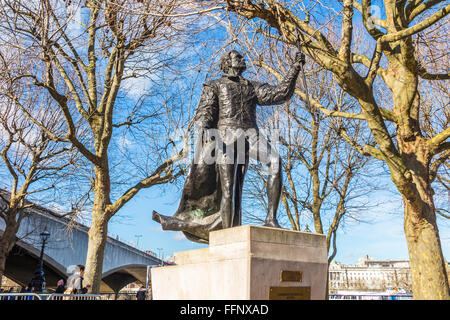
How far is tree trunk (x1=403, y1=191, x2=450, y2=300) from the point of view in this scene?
24.2 ft

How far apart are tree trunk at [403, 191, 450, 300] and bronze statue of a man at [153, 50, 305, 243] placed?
13.2 ft

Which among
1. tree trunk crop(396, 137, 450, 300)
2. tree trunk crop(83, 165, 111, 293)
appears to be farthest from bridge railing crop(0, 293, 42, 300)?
tree trunk crop(396, 137, 450, 300)

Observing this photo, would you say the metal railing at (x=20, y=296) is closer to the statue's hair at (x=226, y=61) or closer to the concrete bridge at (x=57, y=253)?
the statue's hair at (x=226, y=61)

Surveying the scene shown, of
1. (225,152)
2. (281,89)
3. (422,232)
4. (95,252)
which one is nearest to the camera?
(225,152)

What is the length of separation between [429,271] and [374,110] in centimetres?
321

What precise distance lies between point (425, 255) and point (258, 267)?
4954mm

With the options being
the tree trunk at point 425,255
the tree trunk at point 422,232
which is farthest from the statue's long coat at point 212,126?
the tree trunk at point 425,255

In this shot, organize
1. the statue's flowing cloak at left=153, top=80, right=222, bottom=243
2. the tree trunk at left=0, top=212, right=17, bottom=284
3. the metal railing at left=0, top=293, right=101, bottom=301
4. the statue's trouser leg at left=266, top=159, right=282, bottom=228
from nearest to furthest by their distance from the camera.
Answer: the statue's trouser leg at left=266, top=159, right=282, bottom=228, the statue's flowing cloak at left=153, top=80, right=222, bottom=243, the metal railing at left=0, top=293, right=101, bottom=301, the tree trunk at left=0, top=212, right=17, bottom=284

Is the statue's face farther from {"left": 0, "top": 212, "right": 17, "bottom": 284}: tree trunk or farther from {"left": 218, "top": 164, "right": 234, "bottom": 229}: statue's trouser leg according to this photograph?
{"left": 0, "top": 212, "right": 17, "bottom": 284}: tree trunk

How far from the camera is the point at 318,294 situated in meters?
4.50

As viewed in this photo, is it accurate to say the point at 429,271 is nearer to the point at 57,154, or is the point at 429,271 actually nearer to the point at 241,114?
the point at 241,114

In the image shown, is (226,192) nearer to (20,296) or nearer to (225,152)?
(225,152)

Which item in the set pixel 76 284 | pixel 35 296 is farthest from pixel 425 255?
pixel 76 284

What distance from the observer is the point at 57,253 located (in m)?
31.5
